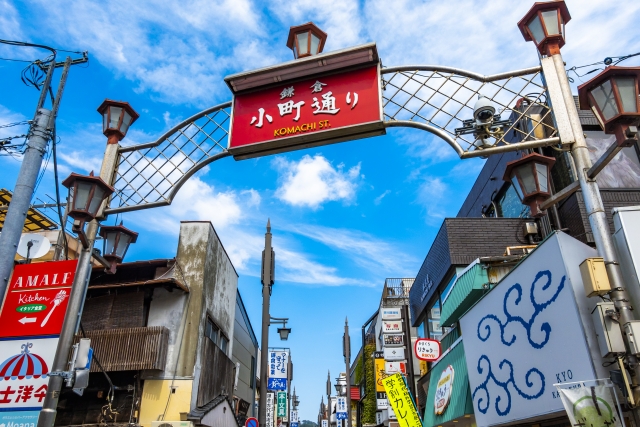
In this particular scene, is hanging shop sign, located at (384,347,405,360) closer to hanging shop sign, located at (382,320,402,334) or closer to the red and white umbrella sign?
hanging shop sign, located at (382,320,402,334)

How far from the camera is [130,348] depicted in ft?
52.4

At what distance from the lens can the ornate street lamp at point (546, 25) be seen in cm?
632

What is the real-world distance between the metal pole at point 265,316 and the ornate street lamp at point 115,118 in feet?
19.8

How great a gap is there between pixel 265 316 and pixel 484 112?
8855mm

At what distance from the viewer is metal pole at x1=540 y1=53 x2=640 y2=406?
4.87m

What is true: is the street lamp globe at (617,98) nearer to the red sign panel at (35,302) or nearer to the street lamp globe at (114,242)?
the street lamp globe at (114,242)

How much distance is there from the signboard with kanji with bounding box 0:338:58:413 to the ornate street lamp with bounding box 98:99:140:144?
22.6 ft

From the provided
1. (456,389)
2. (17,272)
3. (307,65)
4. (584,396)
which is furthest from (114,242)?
(456,389)

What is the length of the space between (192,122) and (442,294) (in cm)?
1212

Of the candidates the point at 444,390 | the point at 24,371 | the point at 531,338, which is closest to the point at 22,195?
the point at 24,371

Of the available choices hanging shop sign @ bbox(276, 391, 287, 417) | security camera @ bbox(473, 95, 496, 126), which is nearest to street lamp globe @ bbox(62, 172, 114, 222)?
security camera @ bbox(473, 95, 496, 126)

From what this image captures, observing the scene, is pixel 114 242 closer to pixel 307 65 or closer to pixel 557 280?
pixel 307 65

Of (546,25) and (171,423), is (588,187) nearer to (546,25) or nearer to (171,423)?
(546,25)

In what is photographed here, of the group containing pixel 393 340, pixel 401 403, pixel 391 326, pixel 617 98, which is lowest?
pixel 401 403
